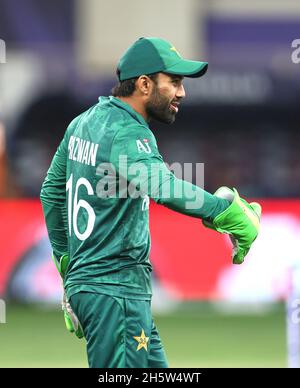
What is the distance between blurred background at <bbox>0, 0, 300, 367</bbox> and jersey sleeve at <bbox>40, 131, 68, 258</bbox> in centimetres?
796

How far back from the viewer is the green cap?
524 cm

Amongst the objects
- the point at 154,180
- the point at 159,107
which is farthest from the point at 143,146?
the point at 159,107

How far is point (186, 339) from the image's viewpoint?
37.1ft

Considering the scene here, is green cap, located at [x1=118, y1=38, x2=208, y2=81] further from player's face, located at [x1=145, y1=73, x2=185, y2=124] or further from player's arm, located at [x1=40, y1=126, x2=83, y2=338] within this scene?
player's arm, located at [x1=40, y1=126, x2=83, y2=338]

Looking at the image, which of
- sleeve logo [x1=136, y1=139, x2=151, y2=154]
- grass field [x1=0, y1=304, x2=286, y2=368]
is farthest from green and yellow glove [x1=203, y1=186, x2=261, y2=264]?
grass field [x1=0, y1=304, x2=286, y2=368]

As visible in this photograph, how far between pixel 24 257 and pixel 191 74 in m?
8.67

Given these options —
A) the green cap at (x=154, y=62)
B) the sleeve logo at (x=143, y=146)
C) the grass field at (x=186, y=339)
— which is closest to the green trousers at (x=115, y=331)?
the sleeve logo at (x=143, y=146)

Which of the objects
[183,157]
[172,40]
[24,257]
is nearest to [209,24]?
[172,40]

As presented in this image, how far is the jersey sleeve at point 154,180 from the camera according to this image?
495 cm

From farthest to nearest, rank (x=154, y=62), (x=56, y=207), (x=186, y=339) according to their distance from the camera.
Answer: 1. (x=186, y=339)
2. (x=56, y=207)
3. (x=154, y=62)

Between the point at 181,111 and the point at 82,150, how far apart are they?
1457 centimetres

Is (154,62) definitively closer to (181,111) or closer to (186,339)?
(186,339)

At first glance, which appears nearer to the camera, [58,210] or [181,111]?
[58,210]

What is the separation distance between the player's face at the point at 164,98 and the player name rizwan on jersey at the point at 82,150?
0.33m
